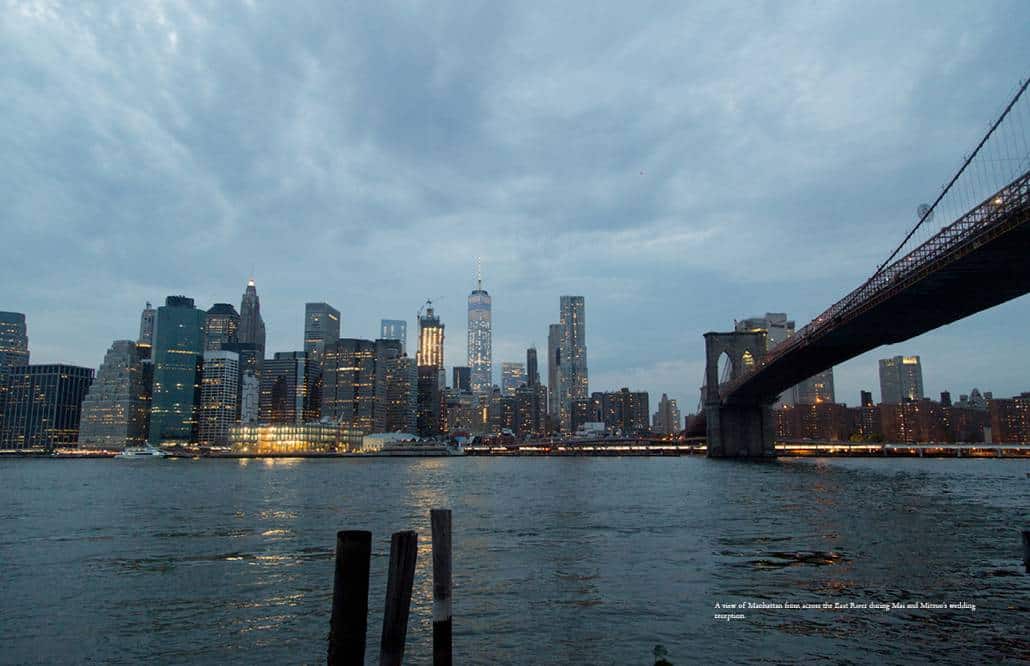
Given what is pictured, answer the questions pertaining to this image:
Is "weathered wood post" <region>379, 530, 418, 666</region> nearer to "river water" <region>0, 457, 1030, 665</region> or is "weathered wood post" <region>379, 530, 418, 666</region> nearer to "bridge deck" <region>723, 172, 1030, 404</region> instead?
"river water" <region>0, 457, 1030, 665</region>

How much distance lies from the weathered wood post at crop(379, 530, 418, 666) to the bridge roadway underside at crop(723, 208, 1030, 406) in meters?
35.2

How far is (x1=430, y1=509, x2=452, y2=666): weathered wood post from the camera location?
34.9 ft

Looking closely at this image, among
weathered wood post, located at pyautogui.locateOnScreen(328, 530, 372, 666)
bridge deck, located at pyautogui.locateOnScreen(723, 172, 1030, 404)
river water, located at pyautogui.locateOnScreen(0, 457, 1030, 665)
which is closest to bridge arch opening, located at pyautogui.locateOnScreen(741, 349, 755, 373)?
bridge deck, located at pyautogui.locateOnScreen(723, 172, 1030, 404)

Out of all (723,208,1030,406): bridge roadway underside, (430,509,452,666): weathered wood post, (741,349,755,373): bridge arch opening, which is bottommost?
(430,509,452,666): weathered wood post

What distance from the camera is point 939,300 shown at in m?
51.8

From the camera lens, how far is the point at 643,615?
16.2 metres

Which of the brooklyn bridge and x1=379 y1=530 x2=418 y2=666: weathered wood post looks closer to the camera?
x1=379 y1=530 x2=418 y2=666: weathered wood post

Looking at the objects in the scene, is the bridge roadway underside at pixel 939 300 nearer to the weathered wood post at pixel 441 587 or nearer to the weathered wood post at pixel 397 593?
the weathered wood post at pixel 441 587

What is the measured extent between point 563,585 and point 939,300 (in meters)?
44.2

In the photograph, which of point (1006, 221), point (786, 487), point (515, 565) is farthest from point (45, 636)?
point (786, 487)

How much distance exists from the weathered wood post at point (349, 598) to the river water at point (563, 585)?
4.39 metres

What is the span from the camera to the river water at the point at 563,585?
1398cm

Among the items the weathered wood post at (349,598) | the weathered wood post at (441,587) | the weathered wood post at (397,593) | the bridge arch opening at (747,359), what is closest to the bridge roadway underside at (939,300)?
the weathered wood post at (441,587)

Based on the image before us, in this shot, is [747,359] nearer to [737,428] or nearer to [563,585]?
[737,428]
